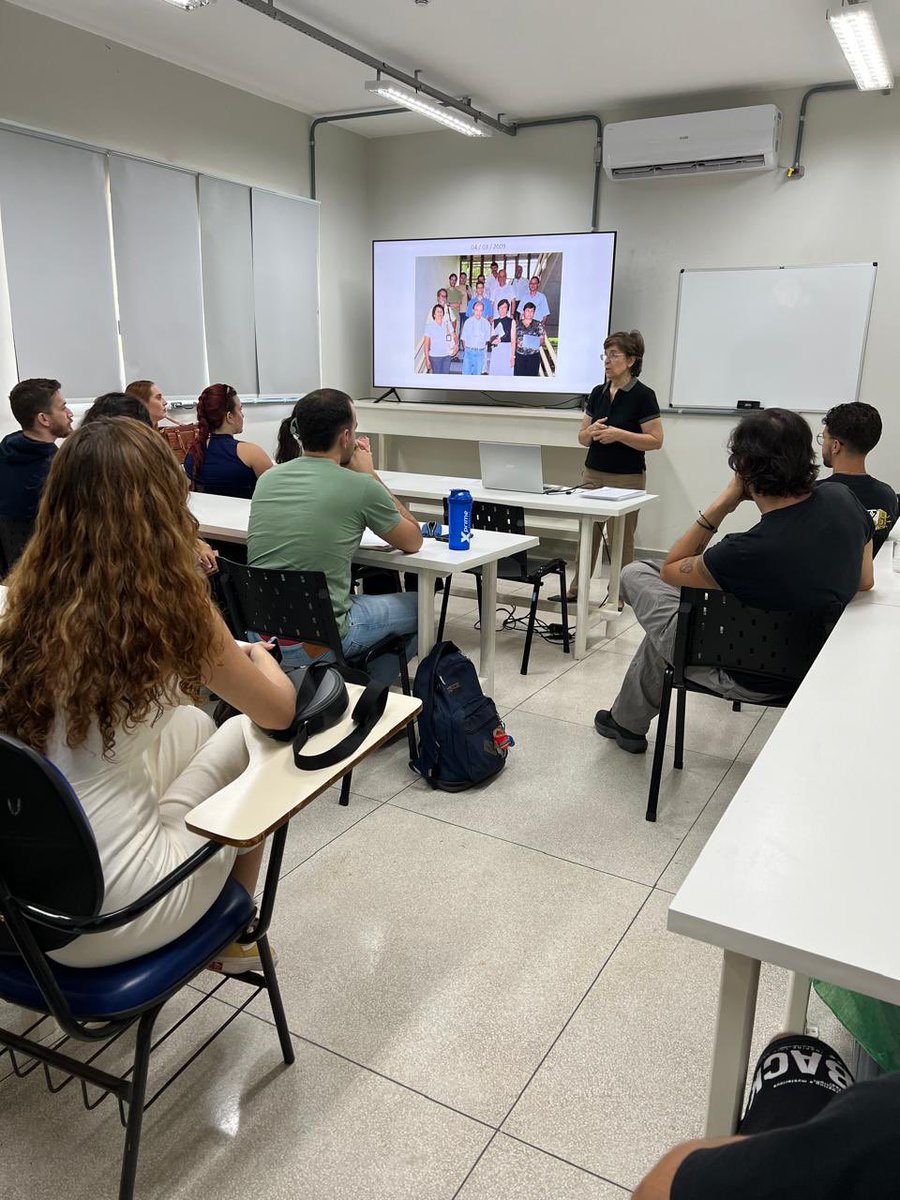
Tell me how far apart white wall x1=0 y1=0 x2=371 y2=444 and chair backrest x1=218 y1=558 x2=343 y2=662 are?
251 cm

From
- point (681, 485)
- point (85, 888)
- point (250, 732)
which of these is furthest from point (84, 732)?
point (681, 485)

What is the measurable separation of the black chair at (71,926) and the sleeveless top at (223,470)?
2.71 meters

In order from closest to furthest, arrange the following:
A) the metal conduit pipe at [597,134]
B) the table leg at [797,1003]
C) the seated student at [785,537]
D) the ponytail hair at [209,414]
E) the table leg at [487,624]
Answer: the table leg at [797,1003]
the seated student at [785,537]
the table leg at [487,624]
the ponytail hair at [209,414]
the metal conduit pipe at [597,134]

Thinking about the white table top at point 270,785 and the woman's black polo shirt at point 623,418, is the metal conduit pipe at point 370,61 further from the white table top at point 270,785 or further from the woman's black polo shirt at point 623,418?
the white table top at point 270,785

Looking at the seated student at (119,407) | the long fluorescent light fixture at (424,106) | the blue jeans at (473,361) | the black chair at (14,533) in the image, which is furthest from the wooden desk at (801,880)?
the blue jeans at (473,361)

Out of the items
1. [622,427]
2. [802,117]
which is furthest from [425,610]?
[802,117]

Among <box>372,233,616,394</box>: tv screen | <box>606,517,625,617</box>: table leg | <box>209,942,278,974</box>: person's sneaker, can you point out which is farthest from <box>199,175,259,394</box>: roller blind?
<box>209,942,278,974</box>: person's sneaker

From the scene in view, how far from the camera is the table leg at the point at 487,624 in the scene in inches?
128

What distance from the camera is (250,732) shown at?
4.86 feet

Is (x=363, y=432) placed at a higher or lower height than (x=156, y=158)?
lower

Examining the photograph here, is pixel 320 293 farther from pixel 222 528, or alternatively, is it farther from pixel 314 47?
pixel 222 528

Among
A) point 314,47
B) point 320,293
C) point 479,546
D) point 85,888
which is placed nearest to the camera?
point 85,888

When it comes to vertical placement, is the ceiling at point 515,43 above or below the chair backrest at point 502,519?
above

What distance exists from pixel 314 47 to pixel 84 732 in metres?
4.83
